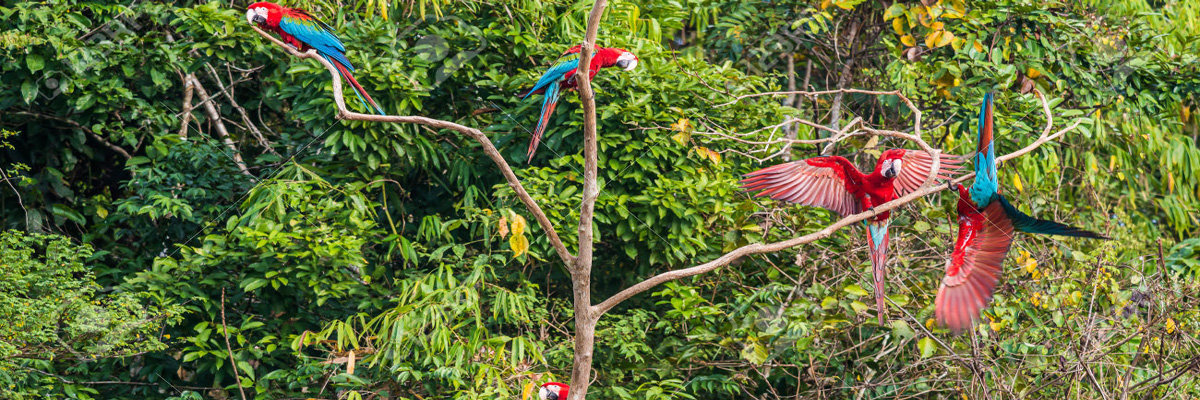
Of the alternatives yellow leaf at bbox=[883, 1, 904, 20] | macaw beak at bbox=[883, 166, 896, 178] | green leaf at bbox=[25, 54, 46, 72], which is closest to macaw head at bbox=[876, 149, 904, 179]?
macaw beak at bbox=[883, 166, 896, 178]

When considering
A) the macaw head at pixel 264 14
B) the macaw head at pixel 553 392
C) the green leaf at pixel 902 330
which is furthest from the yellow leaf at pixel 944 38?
the macaw head at pixel 264 14

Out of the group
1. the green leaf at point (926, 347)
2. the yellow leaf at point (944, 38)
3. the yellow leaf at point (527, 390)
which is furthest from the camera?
the yellow leaf at point (944, 38)

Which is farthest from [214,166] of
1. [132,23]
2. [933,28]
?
[933,28]

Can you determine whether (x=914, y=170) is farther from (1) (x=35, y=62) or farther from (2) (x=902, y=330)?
(1) (x=35, y=62)

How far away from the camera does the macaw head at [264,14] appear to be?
3.46 meters

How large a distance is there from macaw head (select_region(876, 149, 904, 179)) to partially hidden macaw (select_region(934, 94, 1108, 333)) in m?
0.29

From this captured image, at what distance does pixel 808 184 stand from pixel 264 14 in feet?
6.27

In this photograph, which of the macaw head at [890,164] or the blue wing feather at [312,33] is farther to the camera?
the blue wing feather at [312,33]

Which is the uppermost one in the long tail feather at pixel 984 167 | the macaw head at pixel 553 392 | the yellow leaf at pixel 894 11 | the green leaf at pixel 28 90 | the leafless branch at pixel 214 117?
the long tail feather at pixel 984 167

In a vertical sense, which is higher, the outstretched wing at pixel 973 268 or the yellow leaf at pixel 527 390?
the outstretched wing at pixel 973 268

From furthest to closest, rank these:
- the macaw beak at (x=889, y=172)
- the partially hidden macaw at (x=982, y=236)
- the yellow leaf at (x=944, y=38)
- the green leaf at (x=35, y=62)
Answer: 1. the yellow leaf at (x=944, y=38)
2. the green leaf at (x=35, y=62)
3. the macaw beak at (x=889, y=172)
4. the partially hidden macaw at (x=982, y=236)

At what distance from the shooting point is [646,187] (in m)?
4.08

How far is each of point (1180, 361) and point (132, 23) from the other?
435 centimetres

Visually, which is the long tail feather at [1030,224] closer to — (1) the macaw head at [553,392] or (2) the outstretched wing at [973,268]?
(2) the outstretched wing at [973,268]
